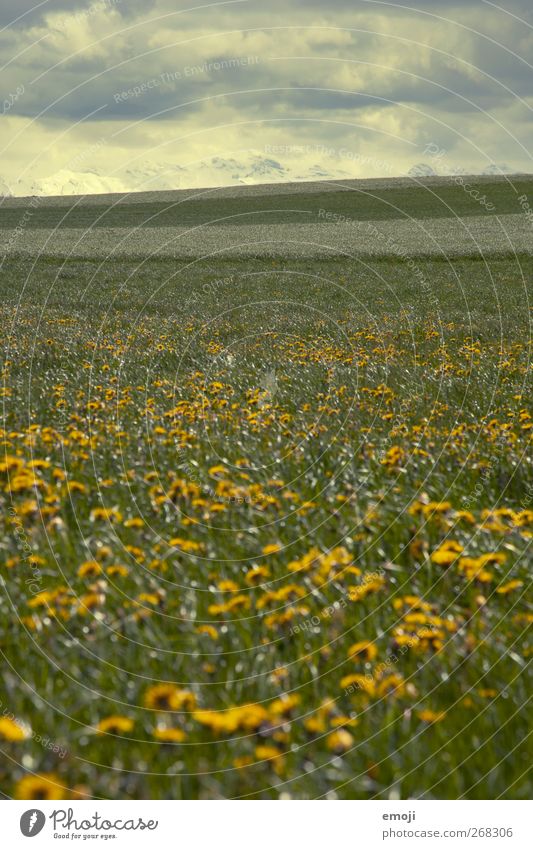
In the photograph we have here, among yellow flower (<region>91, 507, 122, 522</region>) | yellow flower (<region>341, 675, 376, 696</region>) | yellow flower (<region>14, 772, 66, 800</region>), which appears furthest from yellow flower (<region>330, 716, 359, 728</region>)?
yellow flower (<region>91, 507, 122, 522</region>)

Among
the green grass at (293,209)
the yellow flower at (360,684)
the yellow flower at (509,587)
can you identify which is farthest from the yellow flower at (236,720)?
the green grass at (293,209)

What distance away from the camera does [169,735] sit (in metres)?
2.91

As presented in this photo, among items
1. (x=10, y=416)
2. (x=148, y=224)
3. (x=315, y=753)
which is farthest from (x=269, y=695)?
(x=148, y=224)

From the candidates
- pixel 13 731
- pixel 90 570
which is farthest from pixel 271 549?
pixel 13 731

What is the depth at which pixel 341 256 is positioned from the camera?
32844 mm

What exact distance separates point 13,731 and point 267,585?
1695mm

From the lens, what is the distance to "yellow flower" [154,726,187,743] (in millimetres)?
2906

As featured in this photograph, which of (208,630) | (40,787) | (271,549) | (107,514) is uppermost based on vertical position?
(107,514)

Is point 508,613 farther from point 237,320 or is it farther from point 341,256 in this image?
point 341,256

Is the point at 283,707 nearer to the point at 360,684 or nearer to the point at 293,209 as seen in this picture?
the point at 360,684

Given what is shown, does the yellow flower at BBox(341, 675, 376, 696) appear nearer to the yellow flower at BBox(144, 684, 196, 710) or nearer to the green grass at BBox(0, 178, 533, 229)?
the yellow flower at BBox(144, 684, 196, 710)

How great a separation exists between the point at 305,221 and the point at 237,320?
137 ft

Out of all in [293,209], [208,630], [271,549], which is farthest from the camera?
[293,209]

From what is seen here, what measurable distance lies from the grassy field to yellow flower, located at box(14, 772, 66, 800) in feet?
0.03
